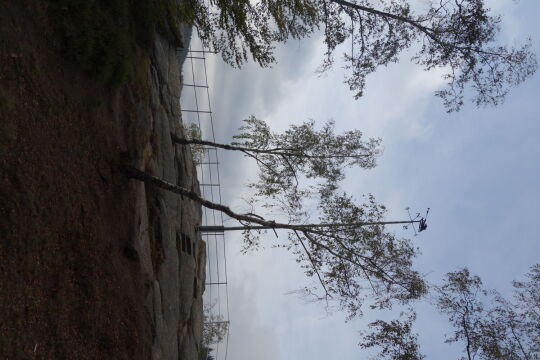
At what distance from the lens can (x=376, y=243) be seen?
12172 millimetres

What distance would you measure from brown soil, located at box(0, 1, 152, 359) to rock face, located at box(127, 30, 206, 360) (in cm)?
79

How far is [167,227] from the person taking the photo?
33.4 feet

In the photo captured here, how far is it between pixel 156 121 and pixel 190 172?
11.4 ft

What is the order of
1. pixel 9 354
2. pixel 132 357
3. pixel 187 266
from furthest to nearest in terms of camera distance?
pixel 187 266 < pixel 132 357 < pixel 9 354

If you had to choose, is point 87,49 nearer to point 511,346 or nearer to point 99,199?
point 99,199

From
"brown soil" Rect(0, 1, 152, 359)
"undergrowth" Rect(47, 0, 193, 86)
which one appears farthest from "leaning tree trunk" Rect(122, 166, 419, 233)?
"undergrowth" Rect(47, 0, 193, 86)

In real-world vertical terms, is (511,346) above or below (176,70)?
below

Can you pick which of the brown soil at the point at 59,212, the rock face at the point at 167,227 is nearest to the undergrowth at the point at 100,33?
the brown soil at the point at 59,212

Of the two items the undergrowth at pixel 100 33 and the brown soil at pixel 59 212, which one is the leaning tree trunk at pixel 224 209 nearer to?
the brown soil at pixel 59 212

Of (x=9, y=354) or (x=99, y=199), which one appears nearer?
(x=9, y=354)

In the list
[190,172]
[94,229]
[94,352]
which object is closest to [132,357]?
[94,352]

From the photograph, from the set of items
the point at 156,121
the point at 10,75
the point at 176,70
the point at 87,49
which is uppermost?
the point at 176,70

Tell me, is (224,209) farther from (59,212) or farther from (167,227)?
(59,212)

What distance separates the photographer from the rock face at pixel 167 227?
29.4 ft
